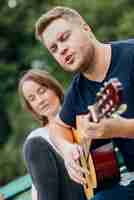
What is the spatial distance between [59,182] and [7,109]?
954cm

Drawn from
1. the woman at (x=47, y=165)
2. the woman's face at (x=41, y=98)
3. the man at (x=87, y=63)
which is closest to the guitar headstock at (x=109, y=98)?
the man at (x=87, y=63)

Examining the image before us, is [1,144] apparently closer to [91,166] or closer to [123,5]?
[123,5]

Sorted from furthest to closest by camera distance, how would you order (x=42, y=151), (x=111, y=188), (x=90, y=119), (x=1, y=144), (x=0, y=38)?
(x=0, y=38) → (x=1, y=144) → (x=42, y=151) → (x=111, y=188) → (x=90, y=119)

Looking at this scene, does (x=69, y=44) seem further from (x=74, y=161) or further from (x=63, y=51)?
(x=74, y=161)

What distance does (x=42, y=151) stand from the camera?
3.13m

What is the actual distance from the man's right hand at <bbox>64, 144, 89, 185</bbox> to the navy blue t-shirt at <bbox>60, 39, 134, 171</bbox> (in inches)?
2.8

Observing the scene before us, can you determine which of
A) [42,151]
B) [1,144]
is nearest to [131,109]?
[42,151]

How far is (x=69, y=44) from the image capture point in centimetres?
267

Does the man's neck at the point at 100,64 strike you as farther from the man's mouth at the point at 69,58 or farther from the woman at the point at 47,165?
the woman at the point at 47,165

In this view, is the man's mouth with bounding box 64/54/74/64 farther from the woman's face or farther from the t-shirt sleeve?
the woman's face

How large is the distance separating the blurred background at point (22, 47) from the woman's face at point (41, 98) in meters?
5.85

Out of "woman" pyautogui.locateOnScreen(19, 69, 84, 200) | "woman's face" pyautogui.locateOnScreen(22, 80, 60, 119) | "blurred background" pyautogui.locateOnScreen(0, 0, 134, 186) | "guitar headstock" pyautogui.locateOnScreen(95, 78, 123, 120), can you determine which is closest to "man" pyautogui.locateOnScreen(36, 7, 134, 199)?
"guitar headstock" pyautogui.locateOnScreen(95, 78, 123, 120)

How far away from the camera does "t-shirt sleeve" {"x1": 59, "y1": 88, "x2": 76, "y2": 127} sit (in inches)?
110

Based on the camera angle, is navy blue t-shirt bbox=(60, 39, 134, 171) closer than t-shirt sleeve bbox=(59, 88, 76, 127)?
Yes
